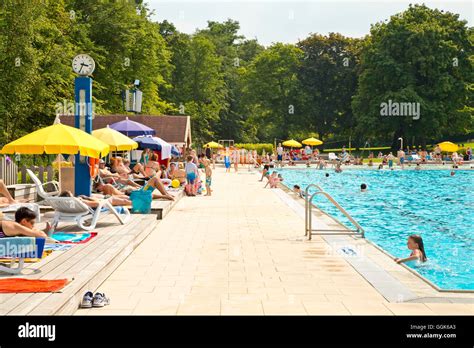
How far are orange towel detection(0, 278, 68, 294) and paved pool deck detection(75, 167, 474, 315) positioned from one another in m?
0.53

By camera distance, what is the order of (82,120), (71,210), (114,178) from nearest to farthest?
(71,210) < (82,120) < (114,178)

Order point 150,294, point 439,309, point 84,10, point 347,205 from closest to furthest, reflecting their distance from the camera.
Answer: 1. point 439,309
2. point 150,294
3. point 347,205
4. point 84,10

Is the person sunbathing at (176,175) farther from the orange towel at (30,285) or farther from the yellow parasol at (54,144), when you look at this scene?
the orange towel at (30,285)

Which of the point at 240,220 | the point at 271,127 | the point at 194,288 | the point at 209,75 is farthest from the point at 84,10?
the point at 194,288

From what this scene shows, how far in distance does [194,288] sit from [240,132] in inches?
2811

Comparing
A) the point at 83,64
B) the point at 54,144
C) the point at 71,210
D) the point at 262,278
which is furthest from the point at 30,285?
the point at 83,64

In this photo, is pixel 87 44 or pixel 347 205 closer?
pixel 347 205

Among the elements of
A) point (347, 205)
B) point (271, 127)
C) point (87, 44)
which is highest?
point (87, 44)

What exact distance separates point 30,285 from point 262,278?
2754 millimetres

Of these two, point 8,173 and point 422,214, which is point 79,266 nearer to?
point 8,173

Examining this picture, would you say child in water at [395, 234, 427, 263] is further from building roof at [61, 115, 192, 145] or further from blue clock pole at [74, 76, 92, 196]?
building roof at [61, 115, 192, 145]

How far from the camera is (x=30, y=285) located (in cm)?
635

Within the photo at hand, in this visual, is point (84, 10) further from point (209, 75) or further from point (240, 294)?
point (240, 294)
